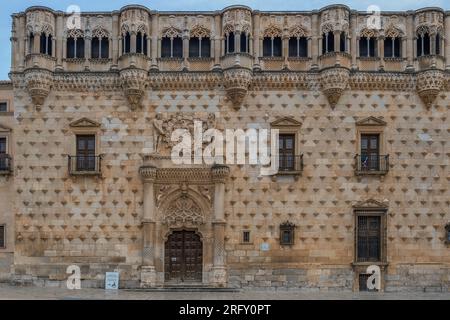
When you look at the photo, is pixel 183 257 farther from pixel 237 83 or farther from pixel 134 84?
pixel 237 83

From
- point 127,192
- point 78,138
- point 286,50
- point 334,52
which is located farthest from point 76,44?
point 334,52

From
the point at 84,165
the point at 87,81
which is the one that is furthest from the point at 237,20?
the point at 84,165

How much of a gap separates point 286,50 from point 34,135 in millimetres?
13086

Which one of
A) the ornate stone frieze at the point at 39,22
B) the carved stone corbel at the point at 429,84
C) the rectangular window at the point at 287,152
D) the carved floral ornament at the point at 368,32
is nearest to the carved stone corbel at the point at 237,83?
the rectangular window at the point at 287,152

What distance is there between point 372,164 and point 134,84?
1223cm

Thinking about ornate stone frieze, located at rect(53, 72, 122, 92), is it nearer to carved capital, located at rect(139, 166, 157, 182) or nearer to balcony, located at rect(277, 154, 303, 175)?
carved capital, located at rect(139, 166, 157, 182)

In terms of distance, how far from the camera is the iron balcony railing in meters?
32.0

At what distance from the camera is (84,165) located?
32.2 meters

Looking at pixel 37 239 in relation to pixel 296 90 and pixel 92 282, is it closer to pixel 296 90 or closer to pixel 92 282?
pixel 92 282

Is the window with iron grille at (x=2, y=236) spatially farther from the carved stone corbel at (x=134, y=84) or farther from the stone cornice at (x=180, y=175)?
the carved stone corbel at (x=134, y=84)

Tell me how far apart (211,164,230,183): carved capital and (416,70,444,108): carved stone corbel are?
10.3 meters

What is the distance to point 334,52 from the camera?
104ft

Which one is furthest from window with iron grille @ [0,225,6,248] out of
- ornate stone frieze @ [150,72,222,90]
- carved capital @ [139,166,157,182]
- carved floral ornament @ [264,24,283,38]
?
carved floral ornament @ [264,24,283,38]
